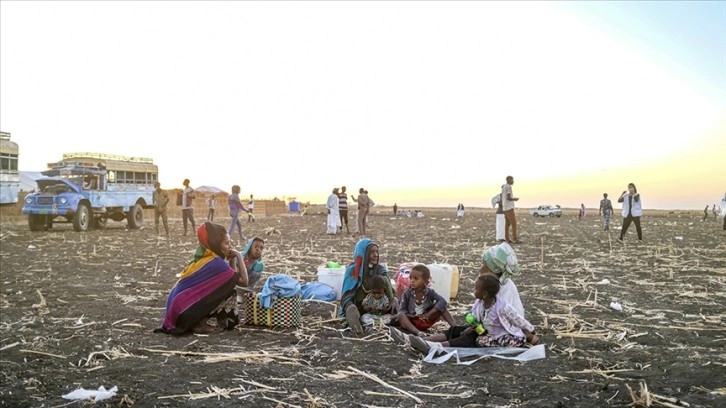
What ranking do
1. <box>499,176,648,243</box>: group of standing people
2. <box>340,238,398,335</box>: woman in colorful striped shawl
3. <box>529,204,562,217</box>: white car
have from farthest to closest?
<box>529,204,562,217</box>: white car
<box>499,176,648,243</box>: group of standing people
<box>340,238,398,335</box>: woman in colorful striped shawl

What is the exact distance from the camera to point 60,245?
1861 centimetres

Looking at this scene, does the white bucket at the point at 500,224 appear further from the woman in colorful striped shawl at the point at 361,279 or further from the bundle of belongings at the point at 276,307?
the bundle of belongings at the point at 276,307

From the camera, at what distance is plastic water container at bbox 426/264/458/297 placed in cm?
875

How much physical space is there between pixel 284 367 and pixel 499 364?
6.65 ft

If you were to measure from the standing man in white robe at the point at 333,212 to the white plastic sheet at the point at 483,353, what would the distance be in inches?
723

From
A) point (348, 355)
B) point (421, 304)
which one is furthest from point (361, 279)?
point (348, 355)

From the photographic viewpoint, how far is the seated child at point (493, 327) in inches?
242

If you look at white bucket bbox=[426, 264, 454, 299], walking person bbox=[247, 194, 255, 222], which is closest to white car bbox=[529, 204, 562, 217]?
walking person bbox=[247, 194, 255, 222]

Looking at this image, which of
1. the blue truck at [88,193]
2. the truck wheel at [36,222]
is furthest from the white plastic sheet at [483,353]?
the truck wheel at [36,222]

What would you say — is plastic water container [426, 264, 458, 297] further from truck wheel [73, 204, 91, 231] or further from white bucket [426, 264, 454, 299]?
truck wheel [73, 204, 91, 231]

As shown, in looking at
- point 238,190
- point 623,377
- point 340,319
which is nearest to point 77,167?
point 238,190

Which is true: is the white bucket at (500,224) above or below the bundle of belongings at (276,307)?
above

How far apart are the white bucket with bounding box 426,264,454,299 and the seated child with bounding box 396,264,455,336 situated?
5.28 feet

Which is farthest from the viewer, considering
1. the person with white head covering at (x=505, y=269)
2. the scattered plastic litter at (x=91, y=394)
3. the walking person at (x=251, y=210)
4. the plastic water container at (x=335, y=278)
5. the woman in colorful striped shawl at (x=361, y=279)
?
the walking person at (x=251, y=210)
